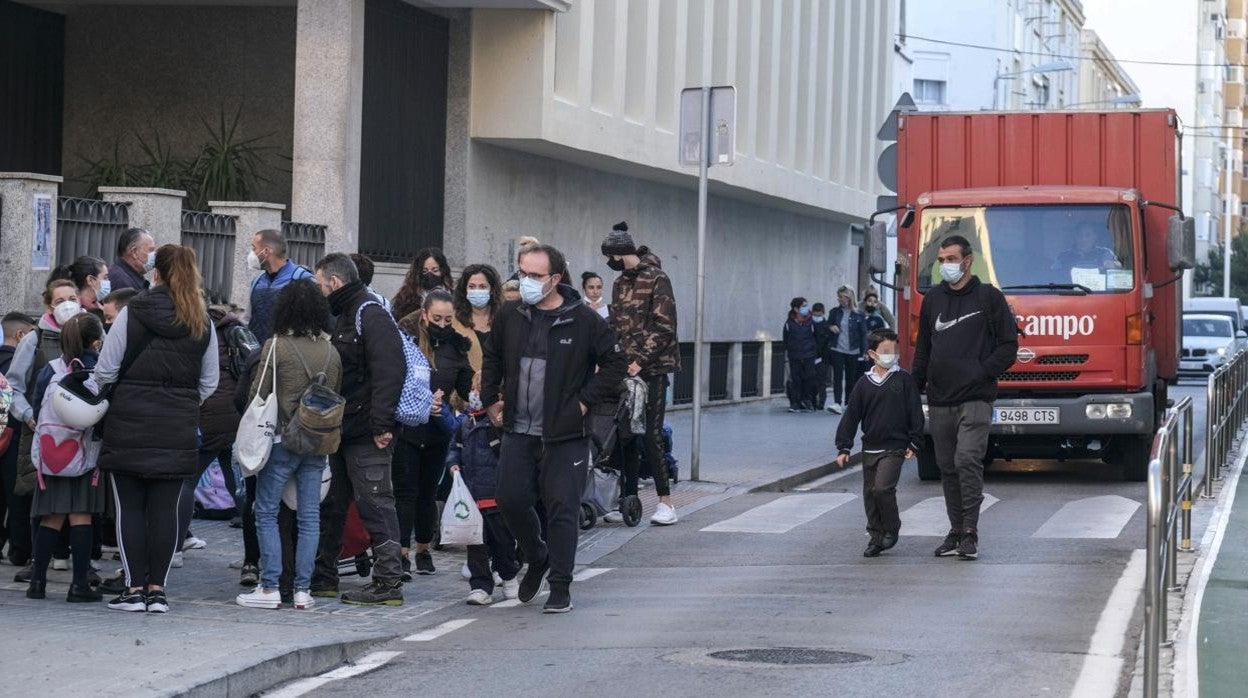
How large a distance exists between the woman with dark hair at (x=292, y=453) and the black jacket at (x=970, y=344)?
404cm

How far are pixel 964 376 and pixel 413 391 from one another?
3662mm

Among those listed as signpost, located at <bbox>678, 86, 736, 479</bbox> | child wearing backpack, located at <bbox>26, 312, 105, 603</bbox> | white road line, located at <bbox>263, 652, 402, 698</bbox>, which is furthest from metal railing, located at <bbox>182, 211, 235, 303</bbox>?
white road line, located at <bbox>263, 652, 402, 698</bbox>

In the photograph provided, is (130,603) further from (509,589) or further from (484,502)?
(509,589)

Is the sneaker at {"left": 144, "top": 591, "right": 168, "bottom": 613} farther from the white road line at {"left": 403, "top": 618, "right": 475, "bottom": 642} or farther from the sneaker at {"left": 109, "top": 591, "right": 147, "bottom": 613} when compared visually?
the white road line at {"left": 403, "top": 618, "right": 475, "bottom": 642}

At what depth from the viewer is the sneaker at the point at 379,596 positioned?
955 cm

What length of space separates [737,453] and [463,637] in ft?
36.6

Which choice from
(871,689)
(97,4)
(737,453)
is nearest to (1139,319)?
(737,453)

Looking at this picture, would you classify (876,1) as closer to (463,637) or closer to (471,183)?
(471,183)

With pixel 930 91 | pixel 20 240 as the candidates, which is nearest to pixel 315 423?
pixel 20 240

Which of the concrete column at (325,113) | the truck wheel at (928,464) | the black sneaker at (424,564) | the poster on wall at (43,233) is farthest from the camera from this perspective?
the concrete column at (325,113)

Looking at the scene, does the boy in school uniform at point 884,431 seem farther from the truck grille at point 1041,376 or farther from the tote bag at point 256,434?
the truck grille at point 1041,376

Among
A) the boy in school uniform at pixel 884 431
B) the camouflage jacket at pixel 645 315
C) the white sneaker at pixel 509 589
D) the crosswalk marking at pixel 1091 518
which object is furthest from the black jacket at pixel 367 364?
the crosswalk marking at pixel 1091 518

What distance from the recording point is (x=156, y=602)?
8953mm

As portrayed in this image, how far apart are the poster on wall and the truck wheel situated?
7593mm
